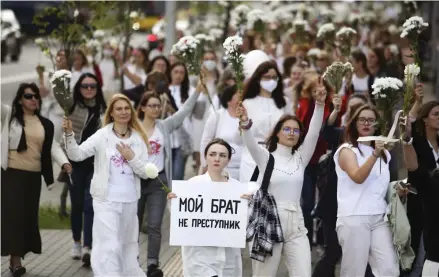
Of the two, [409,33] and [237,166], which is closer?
[409,33]

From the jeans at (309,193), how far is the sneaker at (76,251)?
242 cm

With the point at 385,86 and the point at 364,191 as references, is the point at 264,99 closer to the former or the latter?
the point at 385,86

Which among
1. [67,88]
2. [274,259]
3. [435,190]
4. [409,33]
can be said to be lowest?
[274,259]

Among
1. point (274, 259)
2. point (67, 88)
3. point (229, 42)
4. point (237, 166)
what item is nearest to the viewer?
point (274, 259)

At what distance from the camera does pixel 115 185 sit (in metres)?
9.80

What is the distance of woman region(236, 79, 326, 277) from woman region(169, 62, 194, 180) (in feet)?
11.6

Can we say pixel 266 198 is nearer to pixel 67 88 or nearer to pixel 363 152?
pixel 363 152

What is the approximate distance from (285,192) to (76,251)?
3390mm

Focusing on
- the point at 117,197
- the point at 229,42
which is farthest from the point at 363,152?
the point at 117,197

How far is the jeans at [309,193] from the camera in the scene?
451 inches

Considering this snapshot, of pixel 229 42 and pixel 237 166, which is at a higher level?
pixel 229 42

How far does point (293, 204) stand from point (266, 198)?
0.23m

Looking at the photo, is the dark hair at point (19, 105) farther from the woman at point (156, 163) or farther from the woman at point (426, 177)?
the woman at point (426, 177)

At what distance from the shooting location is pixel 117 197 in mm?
9773
